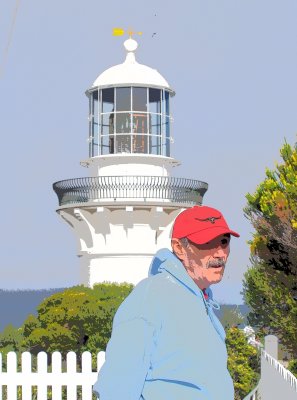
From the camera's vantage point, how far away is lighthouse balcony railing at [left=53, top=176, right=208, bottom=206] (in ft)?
114

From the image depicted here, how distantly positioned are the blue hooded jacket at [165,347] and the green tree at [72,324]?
87.8ft

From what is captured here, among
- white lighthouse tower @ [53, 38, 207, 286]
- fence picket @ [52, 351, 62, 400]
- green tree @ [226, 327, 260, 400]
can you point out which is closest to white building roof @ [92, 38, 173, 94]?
white lighthouse tower @ [53, 38, 207, 286]

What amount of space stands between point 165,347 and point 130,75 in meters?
31.4

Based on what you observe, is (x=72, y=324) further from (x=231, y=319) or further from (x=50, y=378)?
(x=50, y=378)

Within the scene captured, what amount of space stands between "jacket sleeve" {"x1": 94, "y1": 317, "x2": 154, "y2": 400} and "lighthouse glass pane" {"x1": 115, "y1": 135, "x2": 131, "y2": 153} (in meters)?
30.5

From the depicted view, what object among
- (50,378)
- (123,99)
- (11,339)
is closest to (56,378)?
(50,378)

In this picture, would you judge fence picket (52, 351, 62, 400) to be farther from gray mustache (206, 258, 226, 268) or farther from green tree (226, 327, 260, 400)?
gray mustache (206, 258, 226, 268)

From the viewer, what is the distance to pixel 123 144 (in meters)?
34.3

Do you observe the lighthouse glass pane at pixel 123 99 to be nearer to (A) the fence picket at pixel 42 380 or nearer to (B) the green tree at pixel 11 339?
(B) the green tree at pixel 11 339

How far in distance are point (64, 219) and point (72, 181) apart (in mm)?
1586

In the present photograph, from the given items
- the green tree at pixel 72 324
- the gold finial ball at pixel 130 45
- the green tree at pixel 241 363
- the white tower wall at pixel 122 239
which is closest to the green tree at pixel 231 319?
the green tree at pixel 241 363

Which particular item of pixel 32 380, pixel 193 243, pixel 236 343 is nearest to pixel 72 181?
pixel 236 343

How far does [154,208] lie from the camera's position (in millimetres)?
35094

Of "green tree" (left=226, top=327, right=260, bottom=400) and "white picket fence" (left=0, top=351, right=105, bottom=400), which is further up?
"green tree" (left=226, top=327, right=260, bottom=400)
